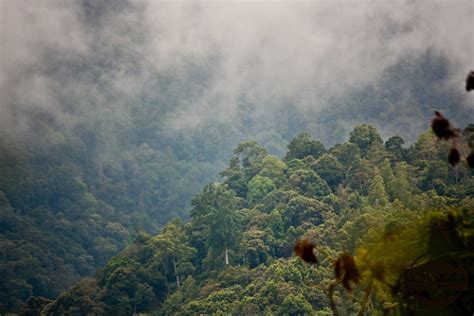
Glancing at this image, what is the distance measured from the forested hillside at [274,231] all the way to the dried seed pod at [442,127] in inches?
1009

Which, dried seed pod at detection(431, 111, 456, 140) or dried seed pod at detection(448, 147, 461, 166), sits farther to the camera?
dried seed pod at detection(448, 147, 461, 166)

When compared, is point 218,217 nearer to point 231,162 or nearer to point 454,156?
point 231,162

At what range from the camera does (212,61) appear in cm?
14238

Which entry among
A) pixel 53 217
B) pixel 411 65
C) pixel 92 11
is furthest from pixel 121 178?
pixel 92 11

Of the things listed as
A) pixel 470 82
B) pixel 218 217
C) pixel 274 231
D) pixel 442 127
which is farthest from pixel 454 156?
pixel 274 231

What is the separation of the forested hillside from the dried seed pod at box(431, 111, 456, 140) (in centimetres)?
2563

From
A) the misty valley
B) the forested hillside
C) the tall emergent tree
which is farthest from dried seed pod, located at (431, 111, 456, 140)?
the tall emergent tree

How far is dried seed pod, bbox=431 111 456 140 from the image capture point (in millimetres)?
7082

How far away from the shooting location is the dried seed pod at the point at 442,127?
23.2 ft

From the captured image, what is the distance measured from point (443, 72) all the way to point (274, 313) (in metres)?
81.4

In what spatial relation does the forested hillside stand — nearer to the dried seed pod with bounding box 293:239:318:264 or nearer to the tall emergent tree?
the tall emergent tree

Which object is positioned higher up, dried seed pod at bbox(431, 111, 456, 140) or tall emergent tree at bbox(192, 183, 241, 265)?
tall emergent tree at bbox(192, 183, 241, 265)

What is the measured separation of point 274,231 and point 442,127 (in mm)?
40721

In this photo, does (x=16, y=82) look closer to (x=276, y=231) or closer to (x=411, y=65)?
(x=411, y=65)
